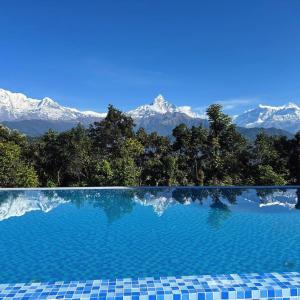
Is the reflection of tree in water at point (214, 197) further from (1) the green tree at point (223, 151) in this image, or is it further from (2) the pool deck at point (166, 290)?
(2) the pool deck at point (166, 290)

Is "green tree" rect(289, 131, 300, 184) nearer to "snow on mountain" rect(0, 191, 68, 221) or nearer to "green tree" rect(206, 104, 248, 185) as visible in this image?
"green tree" rect(206, 104, 248, 185)

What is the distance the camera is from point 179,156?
1582 centimetres

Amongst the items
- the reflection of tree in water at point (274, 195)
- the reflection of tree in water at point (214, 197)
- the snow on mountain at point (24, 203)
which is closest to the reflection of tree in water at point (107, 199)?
the snow on mountain at point (24, 203)

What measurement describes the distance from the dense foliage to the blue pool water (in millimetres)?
1856

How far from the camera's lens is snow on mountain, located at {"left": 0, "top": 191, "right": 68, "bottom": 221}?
10231 millimetres

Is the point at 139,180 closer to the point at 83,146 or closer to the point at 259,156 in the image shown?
the point at 83,146

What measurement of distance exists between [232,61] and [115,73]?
6.84m

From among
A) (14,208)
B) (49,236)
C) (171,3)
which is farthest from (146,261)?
(171,3)

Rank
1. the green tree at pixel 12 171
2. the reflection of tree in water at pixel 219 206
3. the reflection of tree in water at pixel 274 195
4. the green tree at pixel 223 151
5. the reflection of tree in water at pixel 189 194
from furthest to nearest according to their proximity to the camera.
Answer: the green tree at pixel 223 151, the green tree at pixel 12 171, the reflection of tree in water at pixel 189 194, the reflection of tree in water at pixel 274 195, the reflection of tree in water at pixel 219 206

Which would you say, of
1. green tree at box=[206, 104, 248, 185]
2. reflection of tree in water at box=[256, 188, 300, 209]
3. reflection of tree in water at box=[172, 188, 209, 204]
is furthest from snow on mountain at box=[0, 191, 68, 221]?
green tree at box=[206, 104, 248, 185]

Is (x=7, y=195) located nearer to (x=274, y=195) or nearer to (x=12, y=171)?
(x=12, y=171)

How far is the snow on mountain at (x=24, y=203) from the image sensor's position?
10.2 metres

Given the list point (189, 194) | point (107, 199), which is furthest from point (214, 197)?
point (107, 199)

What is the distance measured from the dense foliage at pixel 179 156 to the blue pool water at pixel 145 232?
186 centimetres
